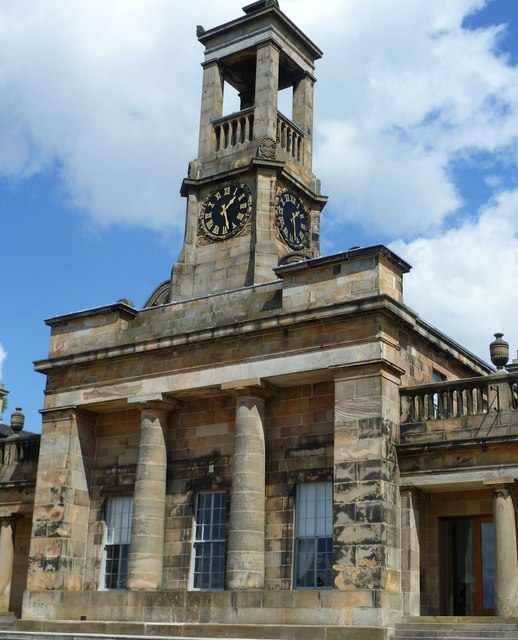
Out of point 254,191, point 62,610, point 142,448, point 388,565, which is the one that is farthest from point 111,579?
point 254,191

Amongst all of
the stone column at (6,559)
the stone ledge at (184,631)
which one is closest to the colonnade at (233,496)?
the stone ledge at (184,631)

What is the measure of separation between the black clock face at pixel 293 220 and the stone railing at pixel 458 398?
972cm

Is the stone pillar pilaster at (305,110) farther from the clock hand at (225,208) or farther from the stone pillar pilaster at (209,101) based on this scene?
the clock hand at (225,208)

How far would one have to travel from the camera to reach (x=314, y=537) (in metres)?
21.3

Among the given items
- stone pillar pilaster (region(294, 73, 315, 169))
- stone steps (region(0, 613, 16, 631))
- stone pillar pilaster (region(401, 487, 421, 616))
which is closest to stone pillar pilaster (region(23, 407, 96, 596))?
stone steps (region(0, 613, 16, 631))

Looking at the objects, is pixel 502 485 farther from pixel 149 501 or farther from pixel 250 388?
pixel 149 501

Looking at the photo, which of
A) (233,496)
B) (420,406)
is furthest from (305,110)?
(233,496)

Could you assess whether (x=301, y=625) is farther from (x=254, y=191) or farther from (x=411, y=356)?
(x=254, y=191)

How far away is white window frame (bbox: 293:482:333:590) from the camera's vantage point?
21.0m

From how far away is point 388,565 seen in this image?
19.5 m

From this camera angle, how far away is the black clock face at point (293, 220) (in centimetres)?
2948

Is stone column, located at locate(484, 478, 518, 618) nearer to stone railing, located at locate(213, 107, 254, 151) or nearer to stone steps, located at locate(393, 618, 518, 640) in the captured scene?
stone steps, located at locate(393, 618, 518, 640)

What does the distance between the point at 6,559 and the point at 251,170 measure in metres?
13.7

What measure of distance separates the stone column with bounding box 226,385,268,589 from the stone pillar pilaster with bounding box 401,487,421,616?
321 centimetres
